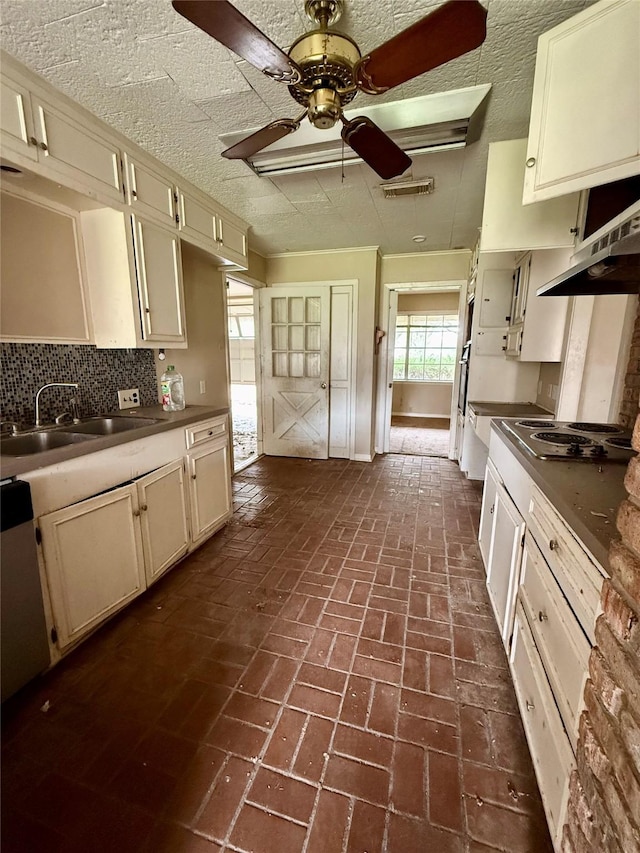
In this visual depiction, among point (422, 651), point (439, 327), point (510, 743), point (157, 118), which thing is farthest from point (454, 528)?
point (439, 327)

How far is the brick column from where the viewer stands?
600 mm

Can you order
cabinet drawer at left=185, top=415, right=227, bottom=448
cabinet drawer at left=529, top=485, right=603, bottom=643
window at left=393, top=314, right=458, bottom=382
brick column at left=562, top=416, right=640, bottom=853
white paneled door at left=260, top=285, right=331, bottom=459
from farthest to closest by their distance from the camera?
window at left=393, top=314, right=458, bottom=382
white paneled door at left=260, top=285, right=331, bottom=459
cabinet drawer at left=185, top=415, right=227, bottom=448
cabinet drawer at left=529, top=485, right=603, bottom=643
brick column at left=562, top=416, right=640, bottom=853

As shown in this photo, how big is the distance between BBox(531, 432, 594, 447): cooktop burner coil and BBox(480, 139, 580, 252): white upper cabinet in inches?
43.1

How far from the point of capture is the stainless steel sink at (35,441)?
5.41 feet

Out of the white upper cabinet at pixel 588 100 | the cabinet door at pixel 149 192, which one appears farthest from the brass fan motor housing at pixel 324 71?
the cabinet door at pixel 149 192

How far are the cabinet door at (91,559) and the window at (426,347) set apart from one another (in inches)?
247

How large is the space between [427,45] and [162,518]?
2.32 m

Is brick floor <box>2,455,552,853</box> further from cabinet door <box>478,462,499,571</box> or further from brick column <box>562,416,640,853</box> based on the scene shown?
brick column <box>562,416,640,853</box>

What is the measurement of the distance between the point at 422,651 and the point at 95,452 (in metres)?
1.79

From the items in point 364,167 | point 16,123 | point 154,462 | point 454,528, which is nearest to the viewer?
point 16,123

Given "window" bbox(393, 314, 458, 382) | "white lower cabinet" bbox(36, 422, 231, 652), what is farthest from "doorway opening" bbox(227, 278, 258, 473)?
"white lower cabinet" bbox(36, 422, 231, 652)

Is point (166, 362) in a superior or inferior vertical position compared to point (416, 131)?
inferior

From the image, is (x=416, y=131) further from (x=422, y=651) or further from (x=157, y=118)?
(x=422, y=651)

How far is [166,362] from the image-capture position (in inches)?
111
